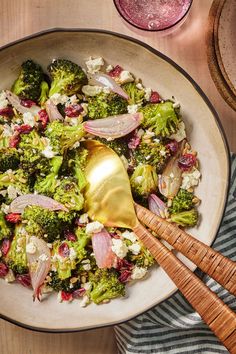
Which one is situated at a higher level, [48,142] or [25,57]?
[25,57]

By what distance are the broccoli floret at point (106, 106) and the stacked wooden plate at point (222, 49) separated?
0.33 m

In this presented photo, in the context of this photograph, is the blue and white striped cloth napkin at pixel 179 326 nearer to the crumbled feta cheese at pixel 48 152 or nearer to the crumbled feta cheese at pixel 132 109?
the crumbled feta cheese at pixel 132 109

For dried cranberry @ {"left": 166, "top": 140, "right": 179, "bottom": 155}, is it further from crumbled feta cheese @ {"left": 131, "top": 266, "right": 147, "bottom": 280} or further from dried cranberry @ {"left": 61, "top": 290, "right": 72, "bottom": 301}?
dried cranberry @ {"left": 61, "top": 290, "right": 72, "bottom": 301}

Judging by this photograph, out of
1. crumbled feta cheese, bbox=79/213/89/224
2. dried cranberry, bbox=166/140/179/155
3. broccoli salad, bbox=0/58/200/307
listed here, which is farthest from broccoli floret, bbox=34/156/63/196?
dried cranberry, bbox=166/140/179/155

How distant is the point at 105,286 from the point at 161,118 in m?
0.50

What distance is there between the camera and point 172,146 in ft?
5.93

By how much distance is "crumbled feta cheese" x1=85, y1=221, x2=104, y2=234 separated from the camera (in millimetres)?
1730

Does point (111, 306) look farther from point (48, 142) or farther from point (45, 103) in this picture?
point (45, 103)

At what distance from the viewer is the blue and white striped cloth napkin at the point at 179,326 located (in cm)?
187

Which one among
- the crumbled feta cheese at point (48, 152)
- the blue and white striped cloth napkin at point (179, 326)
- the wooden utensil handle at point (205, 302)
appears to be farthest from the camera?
the blue and white striped cloth napkin at point (179, 326)

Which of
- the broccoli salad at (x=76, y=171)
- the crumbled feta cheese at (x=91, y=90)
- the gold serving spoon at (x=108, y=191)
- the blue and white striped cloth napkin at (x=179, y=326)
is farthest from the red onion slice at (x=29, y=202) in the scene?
the blue and white striped cloth napkin at (x=179, y=326)

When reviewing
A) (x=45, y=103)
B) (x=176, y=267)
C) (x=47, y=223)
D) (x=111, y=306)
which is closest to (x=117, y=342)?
(x=111, y=306)

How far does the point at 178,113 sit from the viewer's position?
1.81 metres

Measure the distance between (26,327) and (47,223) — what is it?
0.30 m
